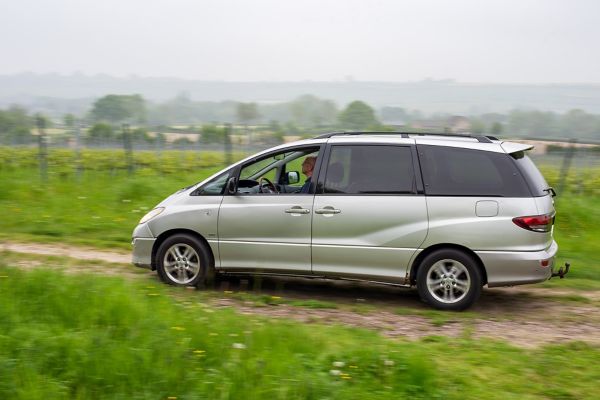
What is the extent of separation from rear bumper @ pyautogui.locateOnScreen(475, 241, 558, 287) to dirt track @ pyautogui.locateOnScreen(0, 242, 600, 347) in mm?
430

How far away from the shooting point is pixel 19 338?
Answer: 539cm

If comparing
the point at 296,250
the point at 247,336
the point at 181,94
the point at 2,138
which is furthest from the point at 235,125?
the point at 247,336

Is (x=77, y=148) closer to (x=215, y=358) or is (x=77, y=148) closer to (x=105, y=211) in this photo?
(x=105, y=211)

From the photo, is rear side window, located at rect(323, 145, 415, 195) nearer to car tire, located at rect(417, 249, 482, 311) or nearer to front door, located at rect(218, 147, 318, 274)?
front door, located at rect(218, 147, 318, 274)

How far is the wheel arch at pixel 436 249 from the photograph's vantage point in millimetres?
7797

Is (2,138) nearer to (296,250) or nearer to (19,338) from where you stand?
(296,250)

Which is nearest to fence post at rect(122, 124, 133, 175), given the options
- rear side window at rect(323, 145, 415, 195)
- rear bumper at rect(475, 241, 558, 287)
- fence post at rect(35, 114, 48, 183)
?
fence post at rect(35, 114, 48, 183)

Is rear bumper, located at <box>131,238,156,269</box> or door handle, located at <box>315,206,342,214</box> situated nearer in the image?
door handle, located at <box>315,206,342,214</box>

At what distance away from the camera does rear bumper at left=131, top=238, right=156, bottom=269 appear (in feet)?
28.6

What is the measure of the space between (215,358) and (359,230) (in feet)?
10.2

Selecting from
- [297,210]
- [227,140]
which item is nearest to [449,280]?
[297,210]

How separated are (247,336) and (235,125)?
14665 millimetres

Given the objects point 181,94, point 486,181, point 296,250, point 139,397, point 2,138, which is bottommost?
point 139,397

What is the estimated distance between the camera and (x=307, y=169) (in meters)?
8.41
